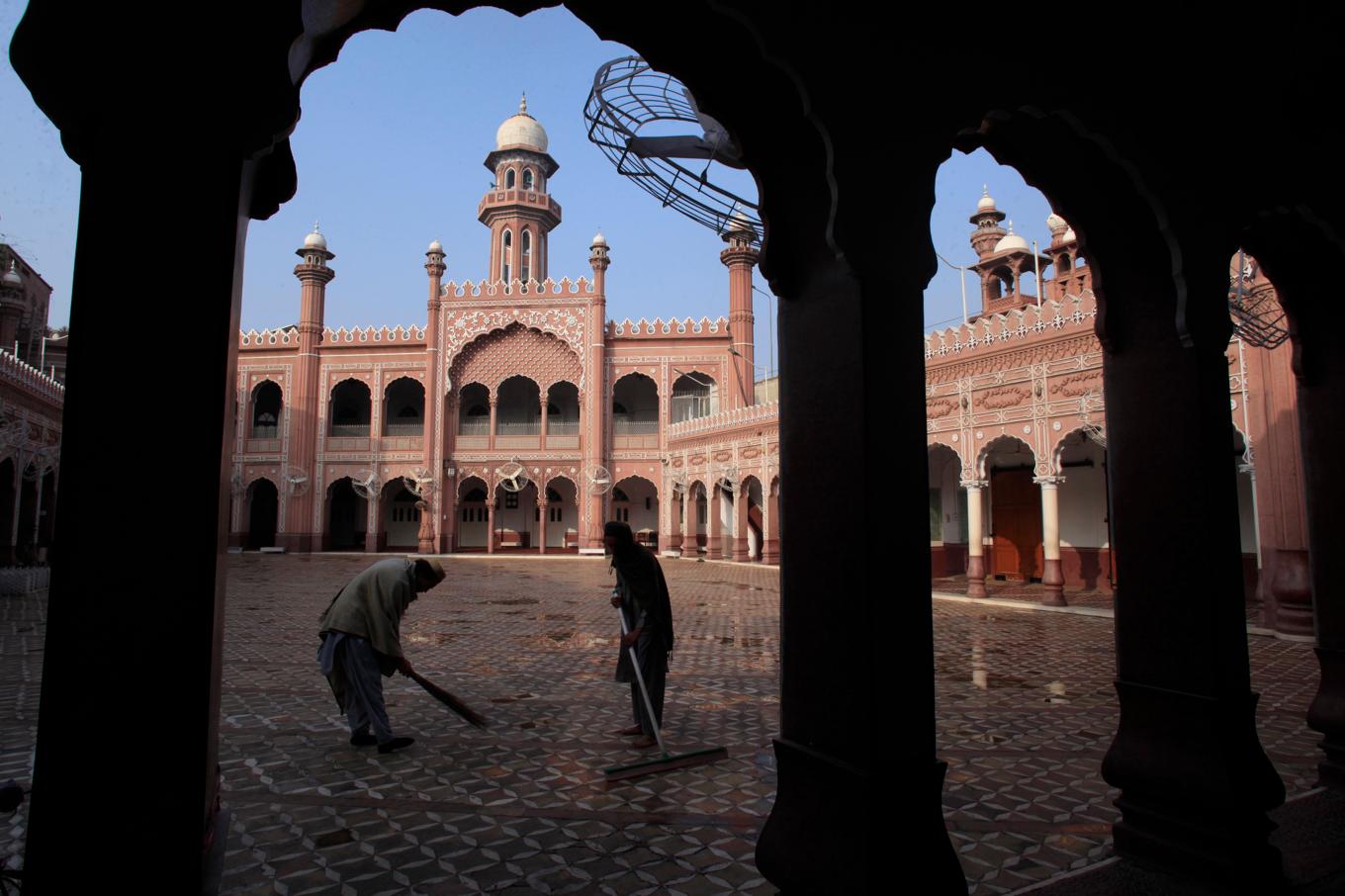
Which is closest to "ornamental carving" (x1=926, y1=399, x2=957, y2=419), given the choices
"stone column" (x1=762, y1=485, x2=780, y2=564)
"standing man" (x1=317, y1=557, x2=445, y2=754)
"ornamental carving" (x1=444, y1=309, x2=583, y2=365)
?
"stone column" (x1=762, y1=485, x2=780, y2=564)

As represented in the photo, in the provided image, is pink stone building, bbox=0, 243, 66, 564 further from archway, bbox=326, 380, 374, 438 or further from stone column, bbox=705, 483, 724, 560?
stone column, bbox=705, 483, 724, 560

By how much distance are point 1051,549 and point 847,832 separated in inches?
498

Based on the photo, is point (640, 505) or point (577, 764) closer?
point (577, 764)

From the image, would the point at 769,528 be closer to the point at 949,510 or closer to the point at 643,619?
the point at 949,510

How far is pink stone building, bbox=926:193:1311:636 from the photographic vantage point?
1020cm

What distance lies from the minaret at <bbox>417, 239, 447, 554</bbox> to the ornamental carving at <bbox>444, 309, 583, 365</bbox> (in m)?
0.58

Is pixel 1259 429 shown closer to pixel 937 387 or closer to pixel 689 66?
pixel 937 387

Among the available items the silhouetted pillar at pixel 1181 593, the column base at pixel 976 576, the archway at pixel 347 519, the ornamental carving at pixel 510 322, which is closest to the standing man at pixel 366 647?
the silhouetted pillar at pixel 1181 593

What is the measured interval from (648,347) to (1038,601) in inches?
728

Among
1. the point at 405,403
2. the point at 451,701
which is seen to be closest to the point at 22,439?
the point at 405,403

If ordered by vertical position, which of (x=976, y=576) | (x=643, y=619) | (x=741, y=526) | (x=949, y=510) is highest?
(x=949, y=510)

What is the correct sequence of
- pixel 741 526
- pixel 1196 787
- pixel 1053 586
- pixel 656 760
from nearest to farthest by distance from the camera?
pixel 1196 787 → pixel 656 760 → pixel 1053 586 → pixel 741 526

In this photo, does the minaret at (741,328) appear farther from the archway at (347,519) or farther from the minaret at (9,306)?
the minaret at (9,306)

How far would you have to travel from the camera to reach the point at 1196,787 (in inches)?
116
